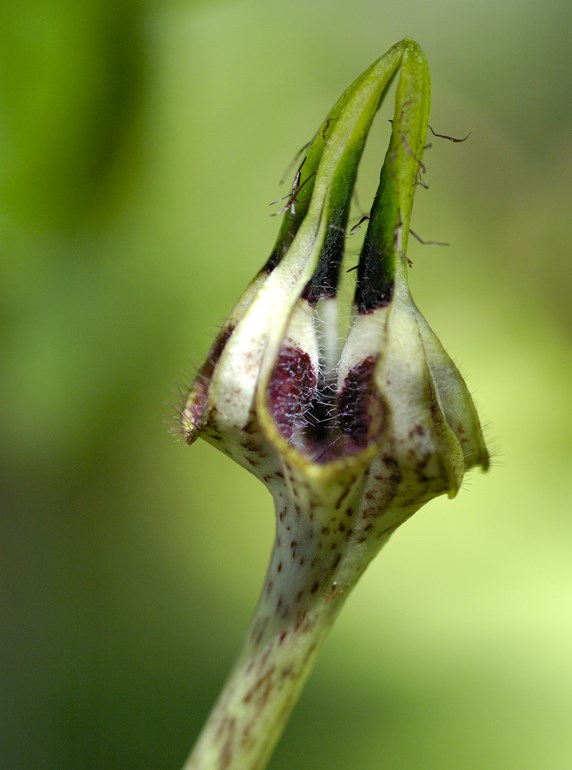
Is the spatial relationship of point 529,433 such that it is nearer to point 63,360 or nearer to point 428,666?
point 428,666

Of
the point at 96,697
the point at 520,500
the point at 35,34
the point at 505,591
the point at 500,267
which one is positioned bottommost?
the point at 96,697

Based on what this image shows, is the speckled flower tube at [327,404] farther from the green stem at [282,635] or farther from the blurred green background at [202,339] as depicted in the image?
the blurred green background at [202,339]

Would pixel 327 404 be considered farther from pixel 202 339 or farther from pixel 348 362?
pixel 202 339

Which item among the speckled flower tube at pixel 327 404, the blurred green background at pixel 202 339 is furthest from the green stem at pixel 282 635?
the blurred green background at pixel 202 339

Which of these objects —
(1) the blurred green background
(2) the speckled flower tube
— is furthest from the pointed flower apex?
(1) the blurred green background

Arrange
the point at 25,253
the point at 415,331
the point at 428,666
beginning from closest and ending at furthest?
the point at 415,331, the point at 428,666, the point at 25,253

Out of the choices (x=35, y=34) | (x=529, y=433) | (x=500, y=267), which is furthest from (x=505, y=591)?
(x=35, y=34)

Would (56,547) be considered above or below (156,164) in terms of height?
below

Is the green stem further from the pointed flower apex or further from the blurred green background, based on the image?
the blurred green background
